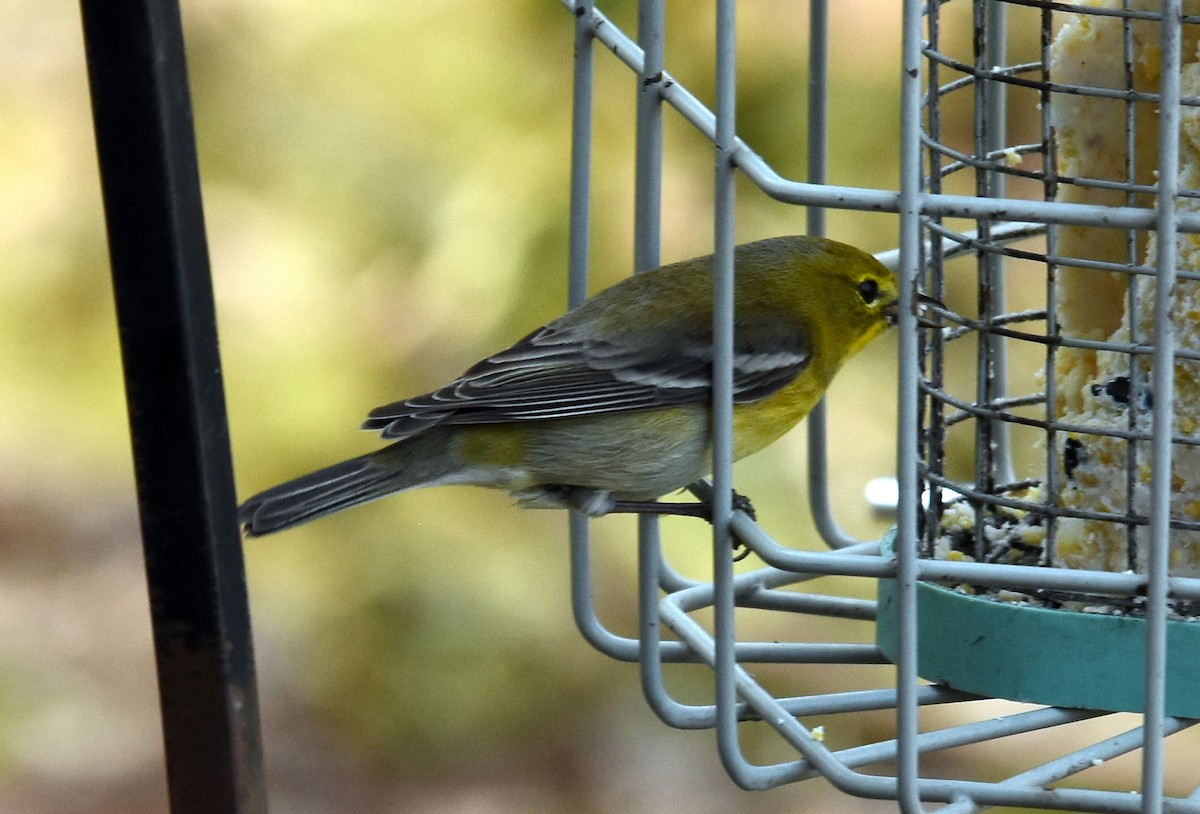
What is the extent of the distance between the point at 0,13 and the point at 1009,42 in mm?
2673

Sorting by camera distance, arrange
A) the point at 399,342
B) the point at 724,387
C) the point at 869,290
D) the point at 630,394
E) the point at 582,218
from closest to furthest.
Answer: the point at 724,387 < the point at 582,218 < the point at 630,394 < the point at 869,290 < the point at 399,342

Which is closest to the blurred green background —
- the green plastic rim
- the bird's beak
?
the bird's beak

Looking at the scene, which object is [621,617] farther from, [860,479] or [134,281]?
[134,281]

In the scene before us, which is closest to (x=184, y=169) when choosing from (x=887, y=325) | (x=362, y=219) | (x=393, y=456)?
(x=393, y=456)

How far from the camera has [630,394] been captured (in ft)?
8.40

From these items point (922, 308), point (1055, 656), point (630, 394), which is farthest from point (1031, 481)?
point (630, 394)

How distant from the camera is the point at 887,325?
284 centimetres

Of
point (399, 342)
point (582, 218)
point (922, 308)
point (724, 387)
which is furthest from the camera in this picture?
point (399, 342)

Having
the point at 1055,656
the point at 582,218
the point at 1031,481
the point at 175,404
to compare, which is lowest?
the point at 1055,656

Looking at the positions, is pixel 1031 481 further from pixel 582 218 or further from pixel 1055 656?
pixel 582 218

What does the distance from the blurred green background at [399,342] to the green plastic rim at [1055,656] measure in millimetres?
1720

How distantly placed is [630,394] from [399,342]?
1554mm

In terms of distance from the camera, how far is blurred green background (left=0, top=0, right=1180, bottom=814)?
12.8 ft

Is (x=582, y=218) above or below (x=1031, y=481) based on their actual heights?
above
